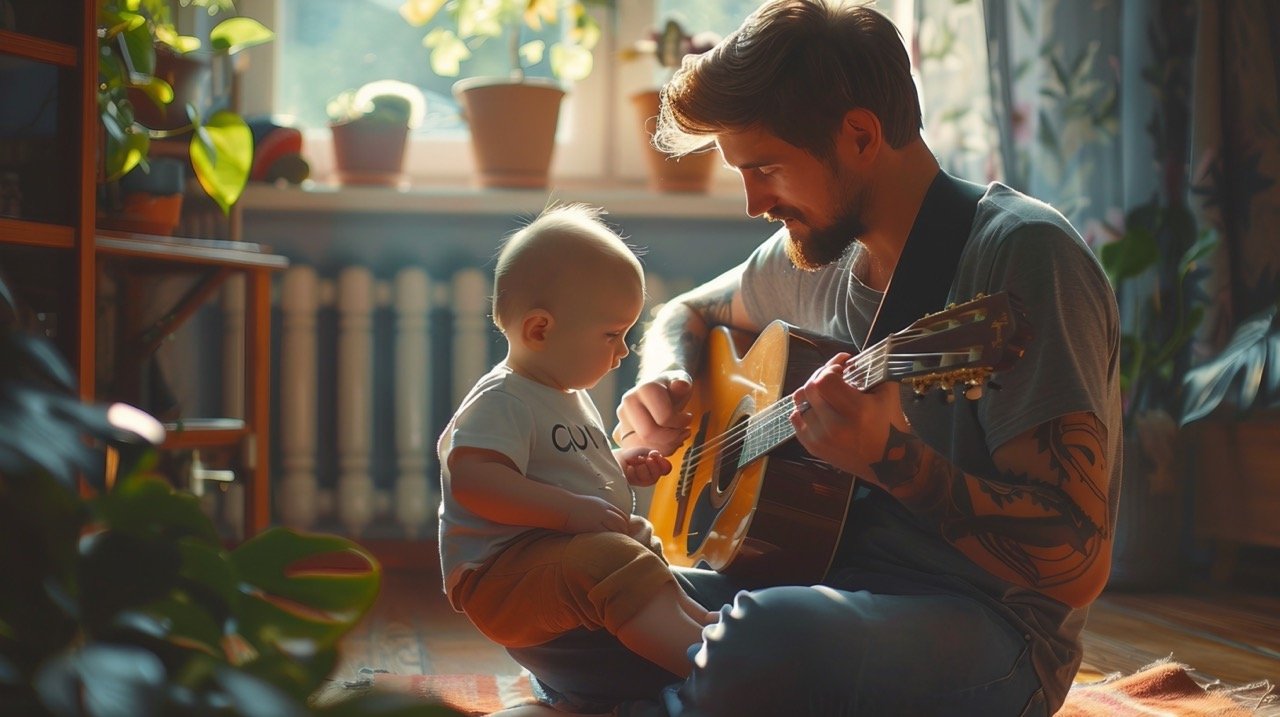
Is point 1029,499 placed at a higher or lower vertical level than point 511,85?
lower

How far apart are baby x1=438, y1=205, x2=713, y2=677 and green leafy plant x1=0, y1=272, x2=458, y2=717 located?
0.79m

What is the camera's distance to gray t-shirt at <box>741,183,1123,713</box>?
107 cm

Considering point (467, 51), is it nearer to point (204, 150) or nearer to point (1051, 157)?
point (204, 150)

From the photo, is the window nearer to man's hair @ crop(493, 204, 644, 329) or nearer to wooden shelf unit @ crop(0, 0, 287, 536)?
wooden shelf unit @ crop(0, 0, 287, 536)

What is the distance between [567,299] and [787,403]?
269 millimetres

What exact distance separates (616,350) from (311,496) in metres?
1.44

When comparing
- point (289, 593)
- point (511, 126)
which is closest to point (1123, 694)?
point (289, 593)

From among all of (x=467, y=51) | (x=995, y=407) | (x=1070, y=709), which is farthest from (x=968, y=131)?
(x=995, y=407)

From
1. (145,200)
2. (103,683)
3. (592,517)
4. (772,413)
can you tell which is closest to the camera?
(103,683)

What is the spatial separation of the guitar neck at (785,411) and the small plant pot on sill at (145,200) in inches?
47.3

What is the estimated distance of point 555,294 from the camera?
133 centimetres

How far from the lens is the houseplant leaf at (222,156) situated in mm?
1909

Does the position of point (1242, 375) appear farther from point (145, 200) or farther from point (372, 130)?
point (145, 200)

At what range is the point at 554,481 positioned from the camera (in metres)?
1.31
